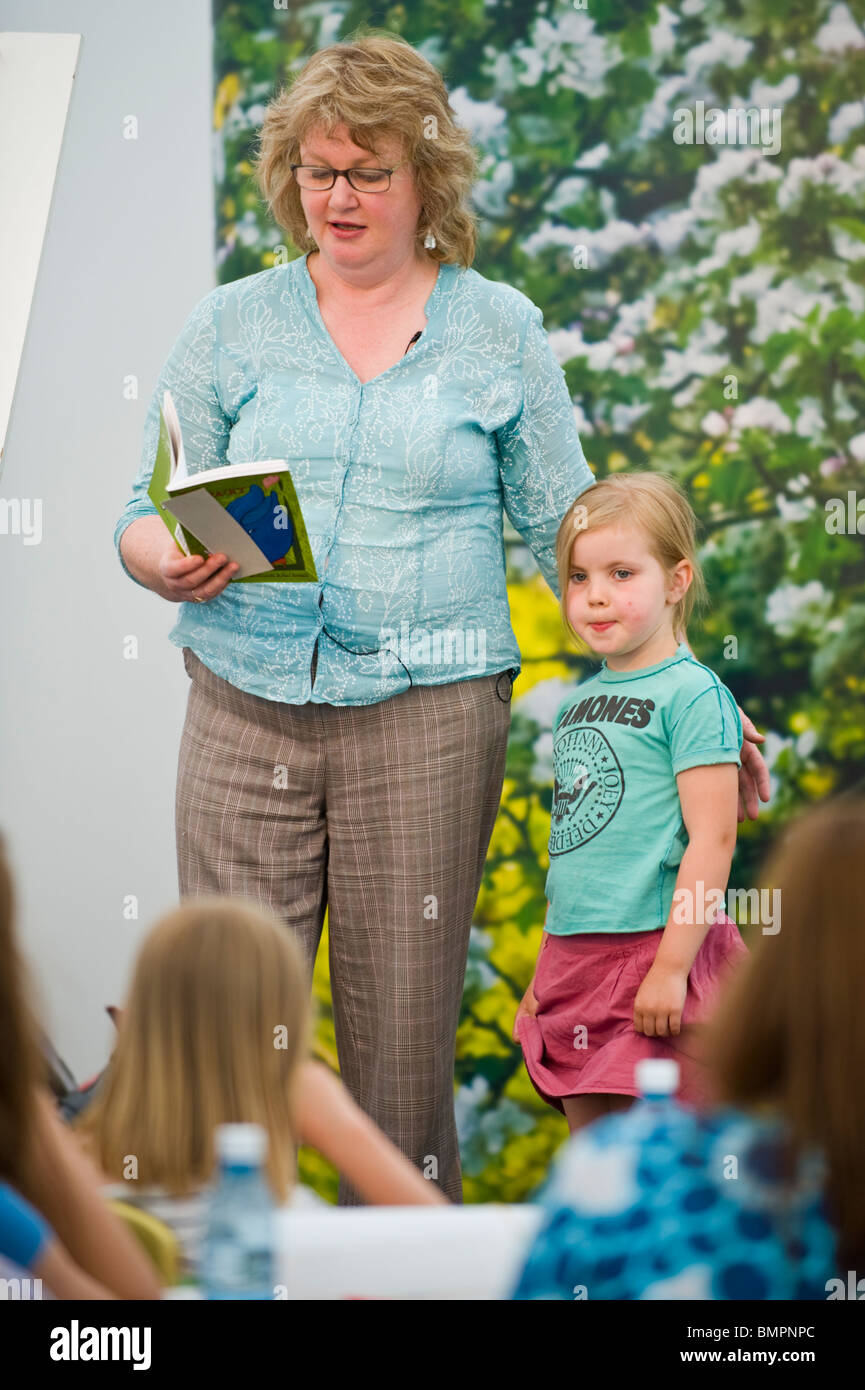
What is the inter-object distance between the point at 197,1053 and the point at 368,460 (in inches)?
44.6

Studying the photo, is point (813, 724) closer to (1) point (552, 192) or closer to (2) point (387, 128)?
(1) point (552, 192)

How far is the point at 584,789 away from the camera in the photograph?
8.73 feet

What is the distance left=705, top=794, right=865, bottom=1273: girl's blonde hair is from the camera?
1429mm

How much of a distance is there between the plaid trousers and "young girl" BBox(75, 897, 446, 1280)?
2.59 feet

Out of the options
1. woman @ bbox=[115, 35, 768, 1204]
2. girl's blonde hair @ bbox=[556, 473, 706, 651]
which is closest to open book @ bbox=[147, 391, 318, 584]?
woman @ bbox=[115, 35, 768, 1204]

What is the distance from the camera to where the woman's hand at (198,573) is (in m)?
2.36

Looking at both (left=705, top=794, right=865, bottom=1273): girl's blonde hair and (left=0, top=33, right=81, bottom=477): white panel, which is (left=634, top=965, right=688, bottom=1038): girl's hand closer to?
(left=705, top=794, right=865, bottom=1273): girl's blonde hair

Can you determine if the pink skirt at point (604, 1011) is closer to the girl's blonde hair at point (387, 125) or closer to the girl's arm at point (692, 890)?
the girl's arm at point (692, 890)

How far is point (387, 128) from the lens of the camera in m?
2.48

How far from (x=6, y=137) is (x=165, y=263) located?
0.42m

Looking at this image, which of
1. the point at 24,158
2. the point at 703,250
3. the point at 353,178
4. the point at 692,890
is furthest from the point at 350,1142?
the point at 24,158

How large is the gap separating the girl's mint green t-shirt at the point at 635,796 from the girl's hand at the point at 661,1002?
0.37 feet

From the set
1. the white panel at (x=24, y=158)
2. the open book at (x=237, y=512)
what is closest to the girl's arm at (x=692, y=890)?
the open book at (x=237, y=512)

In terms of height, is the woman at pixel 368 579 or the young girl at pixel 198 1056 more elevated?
the woman at pixel 368 579
